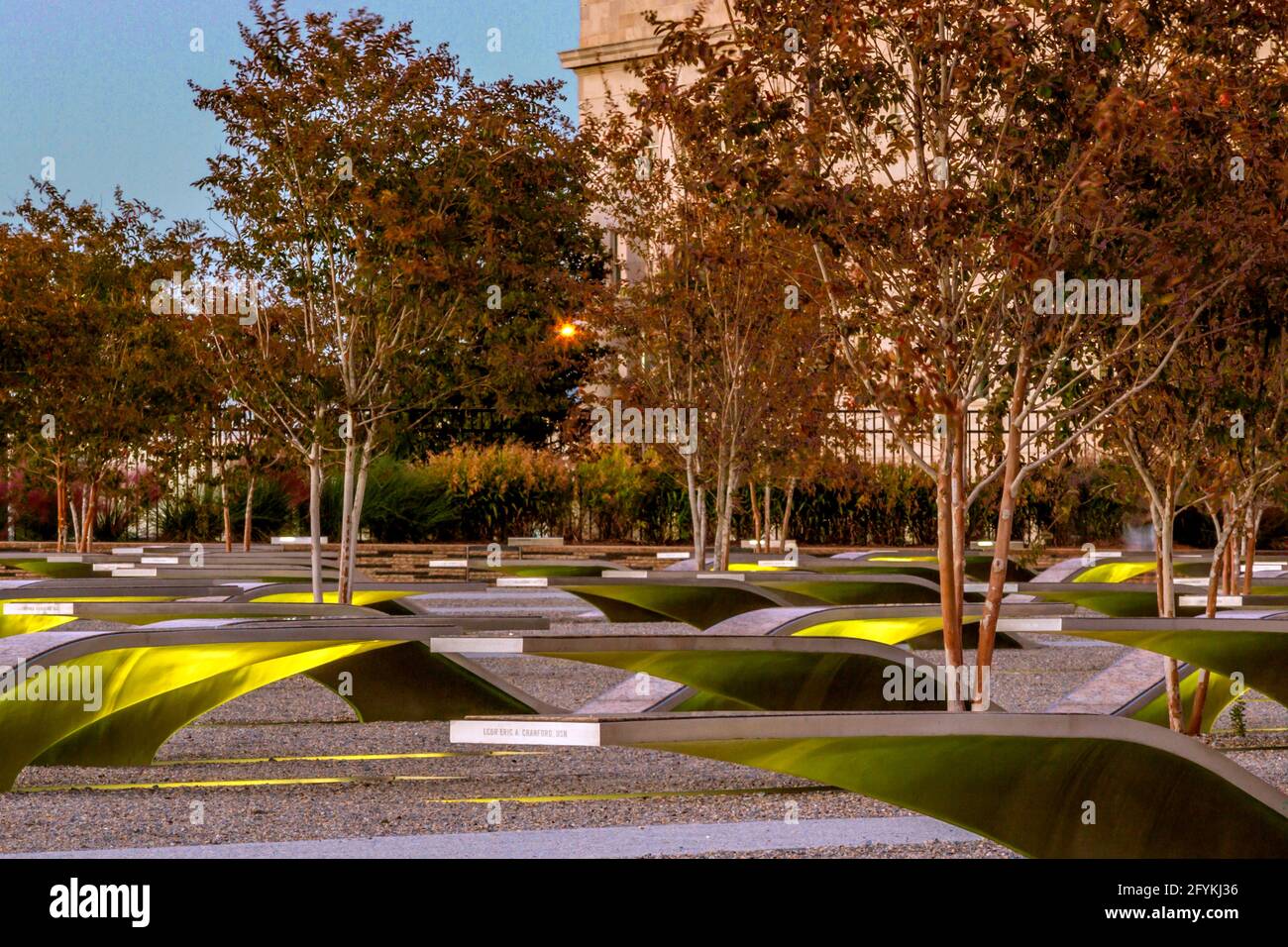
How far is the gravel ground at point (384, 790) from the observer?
6.89 m

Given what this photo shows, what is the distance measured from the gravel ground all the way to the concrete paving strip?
0.47 feet

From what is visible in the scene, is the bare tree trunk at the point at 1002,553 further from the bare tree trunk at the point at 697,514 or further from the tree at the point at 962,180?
the bare tree trunk at the point at 697,514

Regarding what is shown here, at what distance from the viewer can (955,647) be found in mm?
7250

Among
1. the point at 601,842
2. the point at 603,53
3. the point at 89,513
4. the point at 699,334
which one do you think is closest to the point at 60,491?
the point at 89,513

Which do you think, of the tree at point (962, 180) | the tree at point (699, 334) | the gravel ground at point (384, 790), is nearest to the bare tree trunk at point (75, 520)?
the tree at point (699, 334)

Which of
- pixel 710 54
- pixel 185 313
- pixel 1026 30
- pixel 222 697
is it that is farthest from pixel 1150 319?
pixel 185 313

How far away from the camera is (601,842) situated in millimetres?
6652

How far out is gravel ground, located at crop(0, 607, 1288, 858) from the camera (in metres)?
6.89

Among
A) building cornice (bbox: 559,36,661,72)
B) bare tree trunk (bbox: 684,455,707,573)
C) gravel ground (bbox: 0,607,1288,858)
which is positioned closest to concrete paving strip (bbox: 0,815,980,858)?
gravel ground (bbox: 0,607,1288,858)

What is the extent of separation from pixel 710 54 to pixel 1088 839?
12.2ft

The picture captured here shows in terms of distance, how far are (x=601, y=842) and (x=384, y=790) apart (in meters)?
1.62

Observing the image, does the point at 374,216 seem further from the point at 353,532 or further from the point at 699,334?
the point at 699,334

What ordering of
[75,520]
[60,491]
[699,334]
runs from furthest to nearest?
[75,520]
[60,491]
[699,334]
